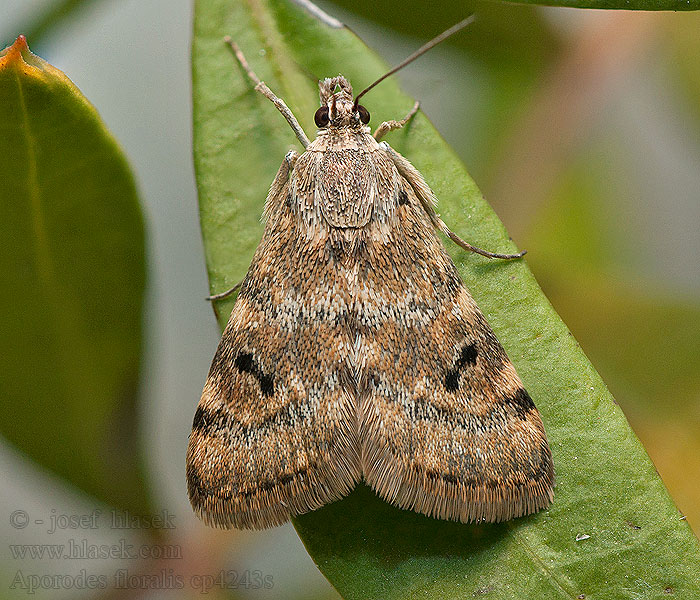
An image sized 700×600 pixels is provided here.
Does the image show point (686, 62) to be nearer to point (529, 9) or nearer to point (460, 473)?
point (529, 9)

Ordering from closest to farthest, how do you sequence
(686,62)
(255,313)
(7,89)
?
Answer: (7,89)
(255,313)
(686,62)

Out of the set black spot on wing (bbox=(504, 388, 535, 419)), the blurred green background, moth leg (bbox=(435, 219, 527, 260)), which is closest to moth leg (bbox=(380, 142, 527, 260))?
moth leg (bbox=(435, 219, 527, 260))

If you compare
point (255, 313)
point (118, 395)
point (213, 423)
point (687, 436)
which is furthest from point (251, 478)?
point (687, 436)

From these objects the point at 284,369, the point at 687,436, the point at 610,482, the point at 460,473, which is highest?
the point at 284,369

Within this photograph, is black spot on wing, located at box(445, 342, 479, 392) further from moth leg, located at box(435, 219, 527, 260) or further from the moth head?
Result: the moth head

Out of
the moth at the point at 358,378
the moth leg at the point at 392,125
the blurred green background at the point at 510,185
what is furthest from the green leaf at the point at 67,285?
the moth leg at the point at 392,125

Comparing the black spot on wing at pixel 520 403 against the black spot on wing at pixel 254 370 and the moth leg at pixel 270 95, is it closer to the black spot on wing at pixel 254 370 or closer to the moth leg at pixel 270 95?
the black spot on wing at pixel 254 370
